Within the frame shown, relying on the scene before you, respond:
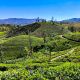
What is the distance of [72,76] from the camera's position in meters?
76.4

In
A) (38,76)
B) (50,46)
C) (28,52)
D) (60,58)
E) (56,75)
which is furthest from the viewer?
(50,46)

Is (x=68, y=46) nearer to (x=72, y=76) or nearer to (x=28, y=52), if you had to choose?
(x=28, y=52)

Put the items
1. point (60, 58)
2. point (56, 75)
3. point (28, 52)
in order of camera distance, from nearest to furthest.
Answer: point (56, 75), point (60, 58), point (28, 52)

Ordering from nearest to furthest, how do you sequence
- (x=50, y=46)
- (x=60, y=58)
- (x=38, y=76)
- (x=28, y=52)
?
1. (x=38, y=76)
2. (x=60, y=58)
3. (x=28, y=52)
4. (x=50, y=46)

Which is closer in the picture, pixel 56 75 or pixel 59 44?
pixel 56 75

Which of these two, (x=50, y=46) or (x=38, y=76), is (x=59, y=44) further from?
(x=38, y=76)

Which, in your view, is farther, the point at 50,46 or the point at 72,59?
the point at 50,46

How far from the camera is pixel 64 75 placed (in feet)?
249

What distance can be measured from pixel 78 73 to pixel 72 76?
8.93ft

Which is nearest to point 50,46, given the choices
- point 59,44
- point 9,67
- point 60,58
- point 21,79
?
point 59,44

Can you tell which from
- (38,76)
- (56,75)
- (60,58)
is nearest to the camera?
(38,76)

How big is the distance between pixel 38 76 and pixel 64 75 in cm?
1405

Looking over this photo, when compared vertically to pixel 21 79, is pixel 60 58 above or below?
below

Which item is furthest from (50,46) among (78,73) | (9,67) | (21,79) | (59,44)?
(21,79)
